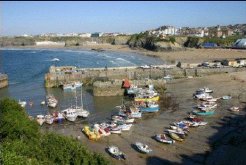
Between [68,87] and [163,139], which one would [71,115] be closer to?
[163,139]

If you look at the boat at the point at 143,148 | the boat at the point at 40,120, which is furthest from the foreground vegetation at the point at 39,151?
the boat at the point at 40,120

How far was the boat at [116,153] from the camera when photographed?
81.3ft

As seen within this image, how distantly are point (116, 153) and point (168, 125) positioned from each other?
26.3ft

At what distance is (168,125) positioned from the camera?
3188 centimetres

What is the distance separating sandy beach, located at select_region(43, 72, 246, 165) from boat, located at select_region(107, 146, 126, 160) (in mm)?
330

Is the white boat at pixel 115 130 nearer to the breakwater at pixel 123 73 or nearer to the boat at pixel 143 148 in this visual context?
the boat at pixel 143 148

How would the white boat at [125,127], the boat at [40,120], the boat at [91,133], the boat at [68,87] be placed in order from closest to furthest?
the boat at [91,133] < the white boat at [125,127] < the boat at [40,120] < the boat at [68,87]

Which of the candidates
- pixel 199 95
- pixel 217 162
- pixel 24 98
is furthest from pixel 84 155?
pixel 24 98

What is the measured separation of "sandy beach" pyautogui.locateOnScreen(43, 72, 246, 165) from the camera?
24719 mm

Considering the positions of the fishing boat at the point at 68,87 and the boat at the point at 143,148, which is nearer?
the boat at the point at 143,148

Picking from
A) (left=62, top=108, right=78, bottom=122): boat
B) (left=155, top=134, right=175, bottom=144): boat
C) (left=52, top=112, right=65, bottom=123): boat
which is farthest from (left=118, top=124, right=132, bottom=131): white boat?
(left=52, top=112, right=65, bottom=123): boat

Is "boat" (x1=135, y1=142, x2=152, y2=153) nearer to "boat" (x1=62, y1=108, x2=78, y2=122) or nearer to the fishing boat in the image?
"boat" (x1=62, y1=108, x2=78, y2=122)

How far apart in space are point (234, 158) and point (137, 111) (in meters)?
13.0

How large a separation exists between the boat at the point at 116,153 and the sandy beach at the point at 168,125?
330 mm
